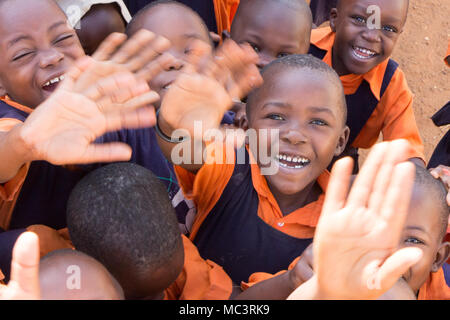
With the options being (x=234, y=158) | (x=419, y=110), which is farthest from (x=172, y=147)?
(x=419, y=110)

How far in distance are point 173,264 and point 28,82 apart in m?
0.76

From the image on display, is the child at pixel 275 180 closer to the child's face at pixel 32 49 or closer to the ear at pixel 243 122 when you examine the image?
the ear at pixel 243 122

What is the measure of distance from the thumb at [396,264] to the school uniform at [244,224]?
0.57 metres

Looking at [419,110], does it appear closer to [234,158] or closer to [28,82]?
[234,158]

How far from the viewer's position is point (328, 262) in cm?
103

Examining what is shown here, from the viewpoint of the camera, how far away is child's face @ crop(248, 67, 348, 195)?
5.14 feet

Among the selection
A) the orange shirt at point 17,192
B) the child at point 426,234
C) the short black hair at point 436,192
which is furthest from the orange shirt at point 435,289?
the orange shirt at point 17,192

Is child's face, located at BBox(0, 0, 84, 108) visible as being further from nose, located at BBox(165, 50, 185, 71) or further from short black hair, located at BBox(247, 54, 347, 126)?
short black hair, located at BBox(247, 54, 347, 126)

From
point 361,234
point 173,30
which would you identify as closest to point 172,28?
point 173,30

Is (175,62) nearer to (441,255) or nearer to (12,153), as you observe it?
(12,153)

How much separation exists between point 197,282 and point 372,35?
1.49 metres

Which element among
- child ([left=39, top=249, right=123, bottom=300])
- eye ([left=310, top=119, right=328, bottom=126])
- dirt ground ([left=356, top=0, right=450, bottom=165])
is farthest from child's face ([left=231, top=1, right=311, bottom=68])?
dirt ground ([left=356, top=0, right=450, bottom=165])

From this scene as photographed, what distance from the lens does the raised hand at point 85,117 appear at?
1223 mm

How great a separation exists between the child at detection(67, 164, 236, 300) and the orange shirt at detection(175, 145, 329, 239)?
21 cm
